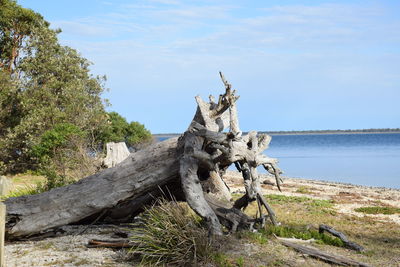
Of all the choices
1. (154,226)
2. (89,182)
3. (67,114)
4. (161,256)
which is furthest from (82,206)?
(67,114)

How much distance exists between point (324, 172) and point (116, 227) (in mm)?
34527

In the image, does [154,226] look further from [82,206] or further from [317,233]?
[317,233]

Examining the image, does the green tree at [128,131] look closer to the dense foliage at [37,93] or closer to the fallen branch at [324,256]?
the dense foliage at [37,93]

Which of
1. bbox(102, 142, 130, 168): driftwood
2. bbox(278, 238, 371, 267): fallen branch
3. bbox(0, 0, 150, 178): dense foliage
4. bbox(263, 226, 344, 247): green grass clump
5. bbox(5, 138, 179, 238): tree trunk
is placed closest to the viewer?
bbox(278, 238, 371, 267): fallen branch

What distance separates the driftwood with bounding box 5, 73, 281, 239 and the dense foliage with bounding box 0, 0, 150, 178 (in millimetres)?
10783

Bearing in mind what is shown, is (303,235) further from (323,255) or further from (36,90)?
(36,90)

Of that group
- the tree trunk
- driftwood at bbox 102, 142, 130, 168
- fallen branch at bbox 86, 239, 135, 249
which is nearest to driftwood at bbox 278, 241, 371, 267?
the tree trunk

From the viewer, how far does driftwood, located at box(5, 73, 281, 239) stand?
388 inches

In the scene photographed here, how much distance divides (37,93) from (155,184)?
55.9 ft

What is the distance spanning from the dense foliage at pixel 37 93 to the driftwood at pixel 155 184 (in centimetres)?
1078

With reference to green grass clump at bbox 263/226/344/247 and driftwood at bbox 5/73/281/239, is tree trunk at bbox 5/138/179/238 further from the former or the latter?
green grass clump at bbox 263/226/344/247

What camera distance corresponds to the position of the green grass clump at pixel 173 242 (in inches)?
316

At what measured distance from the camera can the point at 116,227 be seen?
10.5 metres

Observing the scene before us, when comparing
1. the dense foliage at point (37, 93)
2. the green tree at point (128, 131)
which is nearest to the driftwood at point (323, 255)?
the dense foliage at point (37, 93)
